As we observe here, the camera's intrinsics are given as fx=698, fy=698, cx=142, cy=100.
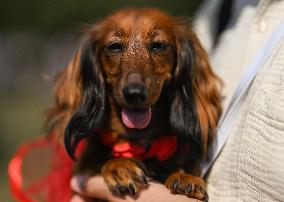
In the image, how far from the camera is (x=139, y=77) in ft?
8.29

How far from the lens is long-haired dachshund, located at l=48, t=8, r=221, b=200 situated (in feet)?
8.51

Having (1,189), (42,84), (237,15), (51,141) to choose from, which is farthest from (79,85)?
(42,84)

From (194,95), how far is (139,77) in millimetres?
332

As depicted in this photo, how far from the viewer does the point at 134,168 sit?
2.54m

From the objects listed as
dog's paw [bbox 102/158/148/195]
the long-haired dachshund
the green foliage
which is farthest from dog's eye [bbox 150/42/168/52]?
the green foliage

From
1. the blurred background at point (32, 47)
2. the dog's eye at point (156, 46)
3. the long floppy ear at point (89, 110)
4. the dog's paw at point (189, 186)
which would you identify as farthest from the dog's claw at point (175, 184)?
the blurred background at point (32, 47)

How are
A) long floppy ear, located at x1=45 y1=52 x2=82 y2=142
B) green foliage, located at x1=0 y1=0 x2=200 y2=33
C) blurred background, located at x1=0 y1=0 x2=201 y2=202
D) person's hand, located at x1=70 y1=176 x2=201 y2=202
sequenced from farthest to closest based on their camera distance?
green foliage, located at x1=0 y1=0 x2=200 y2=33, blurred background, located at x1=0 y1=0 x2=201 y2=202, long floppy ear, located at x1=45 y1=52 x2=82 y2=142, person's hand, located at x1=70 y1=176 x2=201 y2=202

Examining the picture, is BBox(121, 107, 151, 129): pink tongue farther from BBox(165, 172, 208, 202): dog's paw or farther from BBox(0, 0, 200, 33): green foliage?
BBox(0, 0, 200, 33): green foliage

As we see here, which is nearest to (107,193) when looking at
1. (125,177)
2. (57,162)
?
(125,177)

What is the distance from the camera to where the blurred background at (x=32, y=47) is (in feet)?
20.9

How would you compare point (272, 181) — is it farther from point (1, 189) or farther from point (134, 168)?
point (1, 189)

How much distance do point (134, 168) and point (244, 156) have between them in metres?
0.43

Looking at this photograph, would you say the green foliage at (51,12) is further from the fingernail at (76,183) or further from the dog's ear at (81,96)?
the fingernail at (76,183)

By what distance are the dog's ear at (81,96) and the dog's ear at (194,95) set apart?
30 cm
